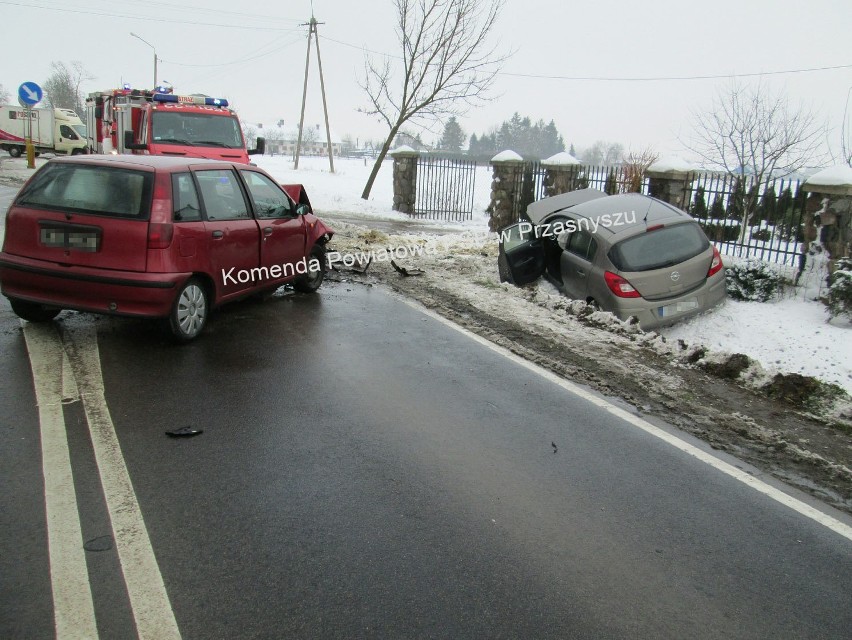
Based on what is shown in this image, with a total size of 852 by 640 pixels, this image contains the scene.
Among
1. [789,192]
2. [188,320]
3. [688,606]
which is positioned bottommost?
[688,606]

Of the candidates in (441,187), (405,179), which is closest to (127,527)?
(405,179)

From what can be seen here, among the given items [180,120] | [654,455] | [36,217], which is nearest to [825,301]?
[654,455]

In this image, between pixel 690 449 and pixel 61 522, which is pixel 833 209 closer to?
pixel 690 449

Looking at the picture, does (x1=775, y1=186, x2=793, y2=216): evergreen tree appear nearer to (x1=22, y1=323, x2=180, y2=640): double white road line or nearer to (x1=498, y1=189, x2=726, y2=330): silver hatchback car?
(x1=498, y1=189, x2=726, y2=330): silver hatchback car

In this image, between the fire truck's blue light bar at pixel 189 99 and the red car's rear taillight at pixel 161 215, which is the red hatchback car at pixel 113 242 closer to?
the red car's rear taillight at pixel 161 215

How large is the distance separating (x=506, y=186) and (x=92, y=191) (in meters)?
14.5

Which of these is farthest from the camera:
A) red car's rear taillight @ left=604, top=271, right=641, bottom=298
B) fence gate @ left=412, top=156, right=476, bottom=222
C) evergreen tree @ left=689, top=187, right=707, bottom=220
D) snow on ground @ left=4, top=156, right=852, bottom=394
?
fence gate @ left=412, top=156, right=476, bottom=222

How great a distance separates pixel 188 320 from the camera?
6516mm

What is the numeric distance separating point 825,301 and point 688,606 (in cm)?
770

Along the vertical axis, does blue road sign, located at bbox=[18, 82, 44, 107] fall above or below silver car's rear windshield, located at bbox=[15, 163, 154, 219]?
above

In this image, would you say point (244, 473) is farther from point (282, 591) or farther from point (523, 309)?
point (523, 309)

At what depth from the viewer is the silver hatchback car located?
27.4 ft

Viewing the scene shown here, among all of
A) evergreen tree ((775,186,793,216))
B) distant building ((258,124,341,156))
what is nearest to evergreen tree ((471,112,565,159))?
distant building ((258,124,341,156))

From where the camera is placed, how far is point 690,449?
15.9ft
